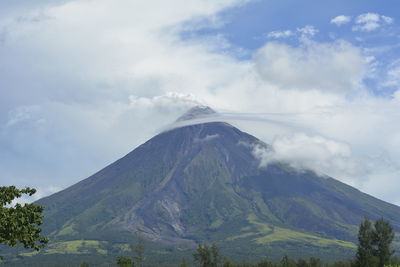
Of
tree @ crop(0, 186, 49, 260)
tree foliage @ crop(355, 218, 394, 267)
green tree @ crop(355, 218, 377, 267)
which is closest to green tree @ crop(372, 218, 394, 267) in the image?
tree foliage @ crop(355, 218, 394, 267)

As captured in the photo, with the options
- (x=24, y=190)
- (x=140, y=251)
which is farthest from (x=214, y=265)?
(x=24, y=190)

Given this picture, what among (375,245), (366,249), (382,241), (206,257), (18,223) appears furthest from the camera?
(206,257)

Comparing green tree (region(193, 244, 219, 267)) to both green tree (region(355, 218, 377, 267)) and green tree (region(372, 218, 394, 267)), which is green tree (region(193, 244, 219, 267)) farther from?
green tree (region(372, 218, 394, 267))

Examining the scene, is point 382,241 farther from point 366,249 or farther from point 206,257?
point 206,257

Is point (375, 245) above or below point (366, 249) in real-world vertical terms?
above

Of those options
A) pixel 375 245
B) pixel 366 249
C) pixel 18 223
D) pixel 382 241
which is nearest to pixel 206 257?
pixel 366 249

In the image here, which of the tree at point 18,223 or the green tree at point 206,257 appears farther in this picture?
the green tree at point 206,257

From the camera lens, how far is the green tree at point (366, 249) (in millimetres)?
104250

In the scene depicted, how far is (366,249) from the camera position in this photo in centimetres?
10750

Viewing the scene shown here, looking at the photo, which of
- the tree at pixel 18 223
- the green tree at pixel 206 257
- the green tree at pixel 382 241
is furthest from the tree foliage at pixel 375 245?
the tree at pixel 18 223

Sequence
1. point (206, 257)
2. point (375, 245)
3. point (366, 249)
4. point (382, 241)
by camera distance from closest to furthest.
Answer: point (366, 249) → point (382, 241) → point (375, 245) → point (206, 257)

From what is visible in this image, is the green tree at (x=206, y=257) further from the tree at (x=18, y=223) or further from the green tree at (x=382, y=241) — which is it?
the tree at (x=18, y=223)

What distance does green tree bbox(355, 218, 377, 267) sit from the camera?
342 feet

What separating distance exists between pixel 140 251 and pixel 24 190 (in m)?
91.2
